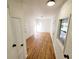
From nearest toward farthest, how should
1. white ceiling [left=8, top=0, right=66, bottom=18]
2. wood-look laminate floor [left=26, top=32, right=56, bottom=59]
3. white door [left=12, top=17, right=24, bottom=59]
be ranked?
white ceiling [left=8, top=0, right=66, bottom=18]
white door [left=12, top=17, right=24, bottom=59]
wood-look laminate floor [left=26, top=32, right=56, bottom=59]

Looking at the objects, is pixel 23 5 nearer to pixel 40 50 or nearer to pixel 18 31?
pixel 18 31

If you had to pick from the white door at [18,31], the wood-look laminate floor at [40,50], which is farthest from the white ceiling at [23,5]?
the wood-look laminate floor at [40,50]

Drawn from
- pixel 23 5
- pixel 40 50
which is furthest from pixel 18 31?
pixel 40 50

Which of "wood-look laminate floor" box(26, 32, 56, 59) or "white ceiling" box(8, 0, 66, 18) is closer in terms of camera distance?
"white ceiling" box(8, 0, 66, 18)

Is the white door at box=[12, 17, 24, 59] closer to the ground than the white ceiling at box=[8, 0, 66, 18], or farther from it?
closer to the ground

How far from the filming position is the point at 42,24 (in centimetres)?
1437

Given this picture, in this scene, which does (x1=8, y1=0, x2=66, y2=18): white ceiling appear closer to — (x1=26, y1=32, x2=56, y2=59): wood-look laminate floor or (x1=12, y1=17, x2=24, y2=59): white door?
(x1=12, y1=17, x2=24, y2=59): white door

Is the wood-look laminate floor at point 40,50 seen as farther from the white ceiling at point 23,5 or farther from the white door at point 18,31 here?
the white ceiling at point 23,5

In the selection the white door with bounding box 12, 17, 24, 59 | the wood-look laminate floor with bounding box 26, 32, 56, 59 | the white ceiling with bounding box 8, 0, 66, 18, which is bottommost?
the wood-look laminate floor with bounding box 26, 32, 56, 59

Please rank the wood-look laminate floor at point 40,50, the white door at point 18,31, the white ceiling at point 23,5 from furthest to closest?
1. the wood-look laminate floor at point 40,50
2. the white door at point 18,31
3. the white ceiling at point 23,5

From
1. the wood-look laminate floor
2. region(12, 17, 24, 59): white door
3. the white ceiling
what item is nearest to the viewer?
the white ceiling

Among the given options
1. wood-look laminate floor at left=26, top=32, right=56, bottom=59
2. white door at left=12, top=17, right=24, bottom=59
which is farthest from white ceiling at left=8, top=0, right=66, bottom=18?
wood-look laminate floor at left=26, top=32, right=56, bottom=59
